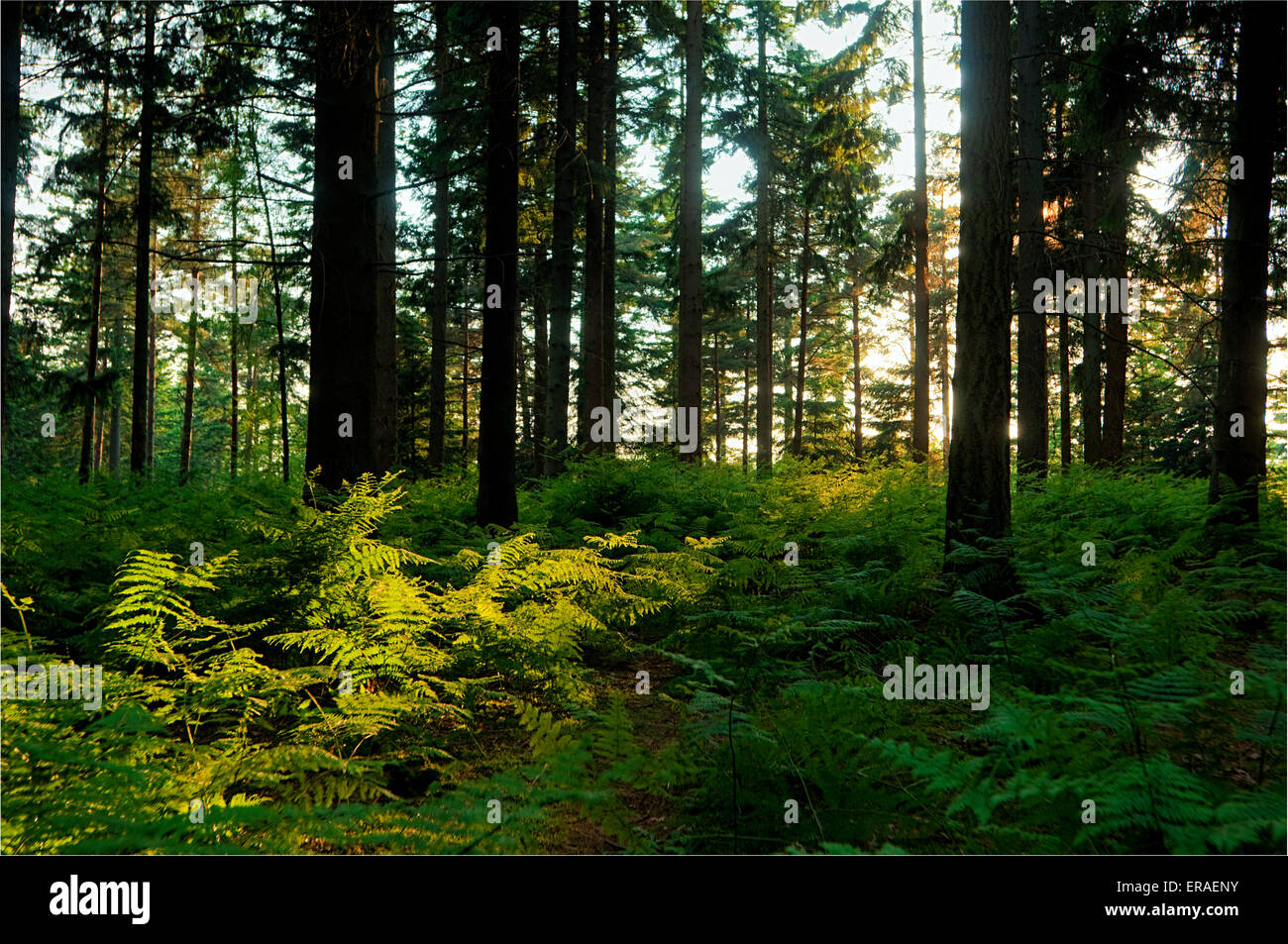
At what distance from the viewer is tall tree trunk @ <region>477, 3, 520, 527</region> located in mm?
7879

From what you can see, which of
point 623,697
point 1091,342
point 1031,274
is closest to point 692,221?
point 1031,274

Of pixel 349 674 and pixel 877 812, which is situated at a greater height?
pixel 349 674

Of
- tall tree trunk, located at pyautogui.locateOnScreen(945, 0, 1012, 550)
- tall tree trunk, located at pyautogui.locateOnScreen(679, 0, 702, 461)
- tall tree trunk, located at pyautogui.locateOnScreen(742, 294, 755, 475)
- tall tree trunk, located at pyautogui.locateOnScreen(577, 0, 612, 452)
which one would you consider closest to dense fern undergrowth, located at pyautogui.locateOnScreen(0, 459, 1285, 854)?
tall tree trunk, located at pyautogui.locateOnScreen(945, 0, 1012, 550)

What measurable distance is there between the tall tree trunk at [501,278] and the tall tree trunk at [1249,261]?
787cm

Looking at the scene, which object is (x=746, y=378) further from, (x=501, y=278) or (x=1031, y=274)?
(x=501, y=278)

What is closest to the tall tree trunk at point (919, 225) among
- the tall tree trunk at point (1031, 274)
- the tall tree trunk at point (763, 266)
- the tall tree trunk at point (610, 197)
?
the tall tree trunk at point (1031, 274)

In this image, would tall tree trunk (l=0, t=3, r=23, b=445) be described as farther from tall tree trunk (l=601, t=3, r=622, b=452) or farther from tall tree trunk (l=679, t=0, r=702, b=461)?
tall tree trunk (l=679, t=0, r=702, b=461)

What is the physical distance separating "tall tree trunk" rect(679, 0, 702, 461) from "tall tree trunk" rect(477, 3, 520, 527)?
5.70 m

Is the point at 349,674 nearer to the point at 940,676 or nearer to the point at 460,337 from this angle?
the point at 940,676

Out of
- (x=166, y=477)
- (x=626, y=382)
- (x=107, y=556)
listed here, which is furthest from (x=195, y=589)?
(x=626, y=382)

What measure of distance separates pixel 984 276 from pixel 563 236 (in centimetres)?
851

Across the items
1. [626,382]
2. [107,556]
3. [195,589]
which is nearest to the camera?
[195,589]

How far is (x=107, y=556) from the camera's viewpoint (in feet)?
19.8
